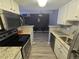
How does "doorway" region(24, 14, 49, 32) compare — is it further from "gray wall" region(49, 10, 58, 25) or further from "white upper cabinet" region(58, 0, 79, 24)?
"white upper cabinet" region(58, 0, 79, 24)

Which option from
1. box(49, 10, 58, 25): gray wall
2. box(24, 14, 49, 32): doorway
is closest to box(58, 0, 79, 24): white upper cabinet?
box(24, 14, 49, 32): doorway

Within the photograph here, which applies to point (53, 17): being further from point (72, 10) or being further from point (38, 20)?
point (72, 10)

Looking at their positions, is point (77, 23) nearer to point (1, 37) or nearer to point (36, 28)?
point (1, 37)

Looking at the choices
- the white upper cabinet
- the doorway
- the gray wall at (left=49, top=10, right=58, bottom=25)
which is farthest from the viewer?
the gray wall at (left=49, top=10, right=58, bottom=25)

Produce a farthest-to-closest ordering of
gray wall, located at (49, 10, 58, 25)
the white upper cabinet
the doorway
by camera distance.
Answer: gray wall, located at (49, 10, 58, 25)
the doorway
the white upper cabinet

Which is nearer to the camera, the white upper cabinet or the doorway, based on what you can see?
the white upper cabinet

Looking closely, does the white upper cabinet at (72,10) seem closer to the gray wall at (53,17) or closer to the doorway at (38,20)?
the doorway at (38,20)

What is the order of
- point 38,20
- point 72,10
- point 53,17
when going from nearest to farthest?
point 72,10 → point 38,20 → point 53,17

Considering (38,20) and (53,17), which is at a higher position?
(53,17)

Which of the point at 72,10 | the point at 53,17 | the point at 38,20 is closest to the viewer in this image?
the point at 72,10

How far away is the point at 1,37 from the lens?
6.26ft

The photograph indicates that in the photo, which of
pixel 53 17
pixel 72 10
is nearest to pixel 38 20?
pixel 53 17

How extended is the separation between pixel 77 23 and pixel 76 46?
1730 millimetres

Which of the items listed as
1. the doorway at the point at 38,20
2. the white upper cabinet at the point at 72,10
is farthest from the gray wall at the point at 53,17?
the white upper cabinet at the point at 72,10
